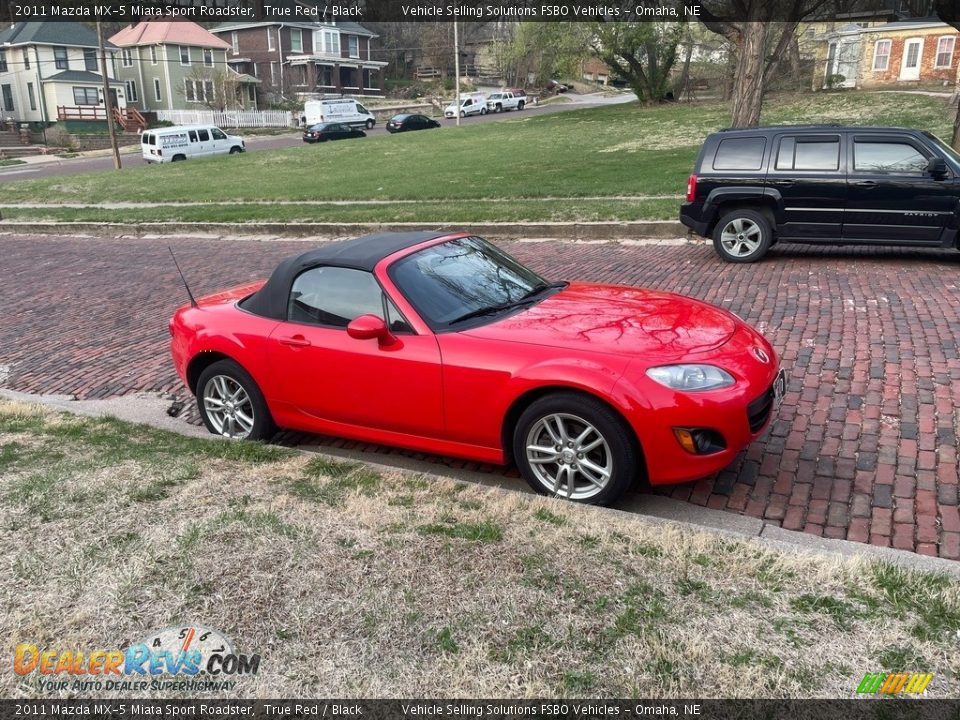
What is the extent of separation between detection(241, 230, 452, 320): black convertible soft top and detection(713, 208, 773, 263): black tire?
240 inches

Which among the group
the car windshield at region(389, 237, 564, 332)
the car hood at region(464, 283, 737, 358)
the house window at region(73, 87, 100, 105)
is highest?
the house window at region(73, 87, 100, 105)

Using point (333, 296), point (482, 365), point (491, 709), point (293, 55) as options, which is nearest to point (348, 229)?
point (333, 296)

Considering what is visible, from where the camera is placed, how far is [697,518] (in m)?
4.45

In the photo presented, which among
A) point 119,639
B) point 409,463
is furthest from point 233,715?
point 409,463

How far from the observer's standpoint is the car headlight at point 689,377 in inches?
169

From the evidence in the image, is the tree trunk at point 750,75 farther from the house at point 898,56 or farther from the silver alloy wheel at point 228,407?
the house at point 898,56

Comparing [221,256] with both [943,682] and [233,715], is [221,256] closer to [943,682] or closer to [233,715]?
[233,715]

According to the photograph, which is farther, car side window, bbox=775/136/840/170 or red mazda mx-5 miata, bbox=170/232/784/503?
car side window, bbox=775/136/840/170

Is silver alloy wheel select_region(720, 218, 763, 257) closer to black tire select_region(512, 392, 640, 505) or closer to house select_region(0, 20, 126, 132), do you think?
black tire select_region(512, 392, 640, 505)

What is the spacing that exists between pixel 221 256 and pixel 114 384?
7004 millimetres

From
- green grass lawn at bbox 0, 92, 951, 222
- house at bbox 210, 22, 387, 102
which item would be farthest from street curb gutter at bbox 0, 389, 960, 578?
house at bbox 210, 22, 387, 102

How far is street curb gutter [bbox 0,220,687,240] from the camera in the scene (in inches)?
516

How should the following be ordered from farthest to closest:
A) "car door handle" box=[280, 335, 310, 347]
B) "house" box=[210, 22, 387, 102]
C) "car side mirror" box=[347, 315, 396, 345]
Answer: "house" box=[210, 22, 387, 102], "car door handle" box=[280, 335, 310, 347], "car side mirror" box=[347, 315, 396, 345]

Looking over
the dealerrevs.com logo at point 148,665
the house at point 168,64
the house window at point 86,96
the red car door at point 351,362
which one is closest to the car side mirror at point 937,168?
the red car door at point 351,362
